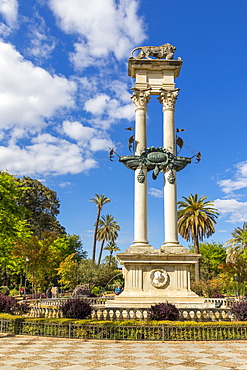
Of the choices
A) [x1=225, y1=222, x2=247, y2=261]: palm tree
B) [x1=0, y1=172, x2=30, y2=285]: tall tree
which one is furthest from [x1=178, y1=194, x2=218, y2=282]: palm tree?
[x1=0, y1=172, x2=30, y2=285]: tall tree

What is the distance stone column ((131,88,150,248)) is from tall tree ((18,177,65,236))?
146ft

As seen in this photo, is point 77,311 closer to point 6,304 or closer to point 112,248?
point 6,304

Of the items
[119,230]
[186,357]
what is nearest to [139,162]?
[186,357]

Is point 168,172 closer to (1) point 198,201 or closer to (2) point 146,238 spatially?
(2) point 146,238

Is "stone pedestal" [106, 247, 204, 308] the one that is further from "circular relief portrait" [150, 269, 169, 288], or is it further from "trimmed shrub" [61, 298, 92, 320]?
"trimmed shrub" [61, 298, 92, 320]

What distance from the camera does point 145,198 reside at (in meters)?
24.8

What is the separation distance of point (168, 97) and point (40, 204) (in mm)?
48521

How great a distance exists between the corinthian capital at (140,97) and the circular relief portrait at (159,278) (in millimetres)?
12281

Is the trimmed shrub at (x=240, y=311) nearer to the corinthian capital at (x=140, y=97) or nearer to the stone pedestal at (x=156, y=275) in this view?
the stone pedestal at (x=156, y=275)

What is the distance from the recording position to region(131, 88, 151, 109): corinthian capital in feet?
88.2

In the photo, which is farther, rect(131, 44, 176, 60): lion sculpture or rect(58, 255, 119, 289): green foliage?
rect(58, 255, 119, 289): green foliage

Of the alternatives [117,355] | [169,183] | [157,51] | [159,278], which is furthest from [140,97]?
[117,355]

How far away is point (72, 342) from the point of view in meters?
13.4

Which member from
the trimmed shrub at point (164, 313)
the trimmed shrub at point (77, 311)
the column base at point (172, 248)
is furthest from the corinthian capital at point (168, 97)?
the trimmed shrub at point (77, 311)
